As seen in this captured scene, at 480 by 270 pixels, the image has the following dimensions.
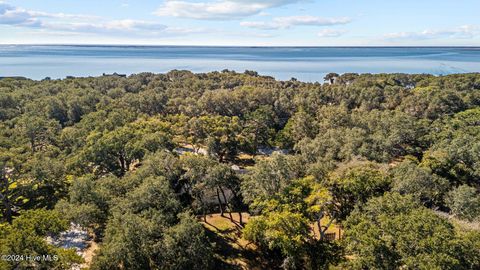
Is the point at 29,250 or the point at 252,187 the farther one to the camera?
the point at 252,187

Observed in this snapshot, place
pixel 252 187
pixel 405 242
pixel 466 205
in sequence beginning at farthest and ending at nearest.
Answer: pixel 252 187 < pixel 466 205 < pixel 405 242

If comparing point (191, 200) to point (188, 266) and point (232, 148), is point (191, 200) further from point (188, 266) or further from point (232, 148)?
point (232, 148)

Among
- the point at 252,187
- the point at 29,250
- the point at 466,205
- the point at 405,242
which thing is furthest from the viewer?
the point at 252,187

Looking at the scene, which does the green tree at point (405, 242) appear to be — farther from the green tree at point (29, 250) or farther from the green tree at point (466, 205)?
the green tree at point (29, 250)

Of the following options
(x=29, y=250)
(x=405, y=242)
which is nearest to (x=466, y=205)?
(x=405, y=242)

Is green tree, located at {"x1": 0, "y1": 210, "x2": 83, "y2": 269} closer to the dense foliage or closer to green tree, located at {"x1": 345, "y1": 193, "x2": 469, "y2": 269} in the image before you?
the dense foliage

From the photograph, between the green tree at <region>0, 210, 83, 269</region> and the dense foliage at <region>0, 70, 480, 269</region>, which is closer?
the green tree at <region>0, 210, 83, 269</region>

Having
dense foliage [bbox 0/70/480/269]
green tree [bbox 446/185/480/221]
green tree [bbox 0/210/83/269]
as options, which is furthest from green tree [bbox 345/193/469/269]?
green tree [bbox 0/210/83/269]

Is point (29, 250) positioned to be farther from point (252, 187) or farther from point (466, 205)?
point (466, 205)

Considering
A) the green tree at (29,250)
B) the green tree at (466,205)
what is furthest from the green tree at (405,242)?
the green tree at (29,250)

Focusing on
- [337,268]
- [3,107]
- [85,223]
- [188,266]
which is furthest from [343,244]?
[3,107]
